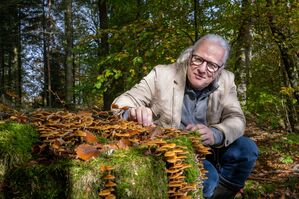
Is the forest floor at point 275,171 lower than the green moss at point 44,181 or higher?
lower

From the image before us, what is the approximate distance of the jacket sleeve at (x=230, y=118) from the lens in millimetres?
3406

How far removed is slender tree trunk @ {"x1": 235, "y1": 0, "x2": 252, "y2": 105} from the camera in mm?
8414

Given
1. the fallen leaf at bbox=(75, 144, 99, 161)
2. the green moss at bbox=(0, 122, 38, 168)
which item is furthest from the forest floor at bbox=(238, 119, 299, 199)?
the green moss at bbox=(0, 122, 38, 168)

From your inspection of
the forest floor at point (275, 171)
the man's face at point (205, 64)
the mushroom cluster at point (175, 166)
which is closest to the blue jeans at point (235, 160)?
the man's face at point (205, 64)

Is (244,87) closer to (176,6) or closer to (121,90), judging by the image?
(176,6)

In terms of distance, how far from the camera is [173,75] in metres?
3.78

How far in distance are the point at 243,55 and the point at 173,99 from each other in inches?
256

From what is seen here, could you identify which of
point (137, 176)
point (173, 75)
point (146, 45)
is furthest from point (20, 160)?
point (146, 45)

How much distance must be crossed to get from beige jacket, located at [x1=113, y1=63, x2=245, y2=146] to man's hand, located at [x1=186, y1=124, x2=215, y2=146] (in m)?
0.41

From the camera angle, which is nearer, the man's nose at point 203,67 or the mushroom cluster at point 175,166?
the mushroom cluster at point 175,166

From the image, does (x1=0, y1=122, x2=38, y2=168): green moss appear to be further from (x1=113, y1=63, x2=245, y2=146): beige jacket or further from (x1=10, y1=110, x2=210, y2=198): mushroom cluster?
(x1=113, y1=63, x2=245, y2=146): beige jacket

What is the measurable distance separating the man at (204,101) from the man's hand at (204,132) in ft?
1.47

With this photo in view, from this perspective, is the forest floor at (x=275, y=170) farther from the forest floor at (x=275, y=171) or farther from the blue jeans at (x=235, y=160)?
the blue jeans at (x=235, y=160)

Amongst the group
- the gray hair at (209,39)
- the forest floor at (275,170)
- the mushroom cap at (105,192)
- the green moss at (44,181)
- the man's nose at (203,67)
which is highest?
the gray hair at (209,39)
